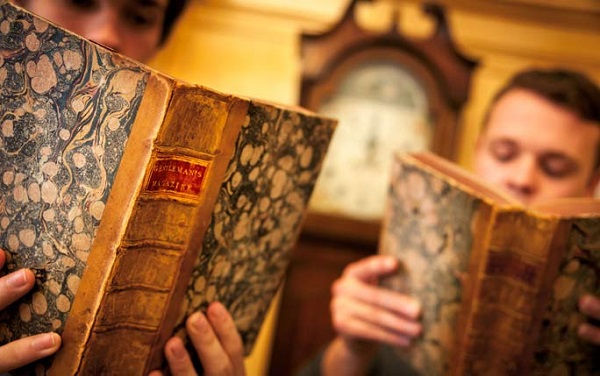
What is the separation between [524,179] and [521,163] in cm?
6

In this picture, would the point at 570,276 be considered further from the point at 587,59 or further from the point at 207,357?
Result: the point at 587,59

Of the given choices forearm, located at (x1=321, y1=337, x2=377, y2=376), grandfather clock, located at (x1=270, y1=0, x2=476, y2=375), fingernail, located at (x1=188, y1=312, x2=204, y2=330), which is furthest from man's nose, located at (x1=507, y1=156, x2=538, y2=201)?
fingernail, located at (x1=188, y1=312, x2=204, y2=330)

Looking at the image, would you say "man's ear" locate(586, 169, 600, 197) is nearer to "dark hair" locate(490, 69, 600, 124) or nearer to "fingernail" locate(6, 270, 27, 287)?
"dark hair" locate(490, 69, 600, 124)

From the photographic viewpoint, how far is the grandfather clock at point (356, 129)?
187cm

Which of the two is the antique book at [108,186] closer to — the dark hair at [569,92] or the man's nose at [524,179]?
the man's nose at [524,179]

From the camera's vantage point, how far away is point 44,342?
57cm

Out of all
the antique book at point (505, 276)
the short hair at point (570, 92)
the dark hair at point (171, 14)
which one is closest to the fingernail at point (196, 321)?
the antique book at point (505, 276)

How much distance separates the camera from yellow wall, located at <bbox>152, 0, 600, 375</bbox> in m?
2.40

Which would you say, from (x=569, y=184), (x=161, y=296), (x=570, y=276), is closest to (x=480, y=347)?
(x=570, y=276)

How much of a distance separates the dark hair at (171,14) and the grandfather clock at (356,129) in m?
0.76

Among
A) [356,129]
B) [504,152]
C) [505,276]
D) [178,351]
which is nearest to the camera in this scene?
[178,351]

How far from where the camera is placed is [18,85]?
1.98 feet

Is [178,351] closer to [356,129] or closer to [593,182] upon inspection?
[593,182]

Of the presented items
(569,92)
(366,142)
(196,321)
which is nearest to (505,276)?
(196,321)
